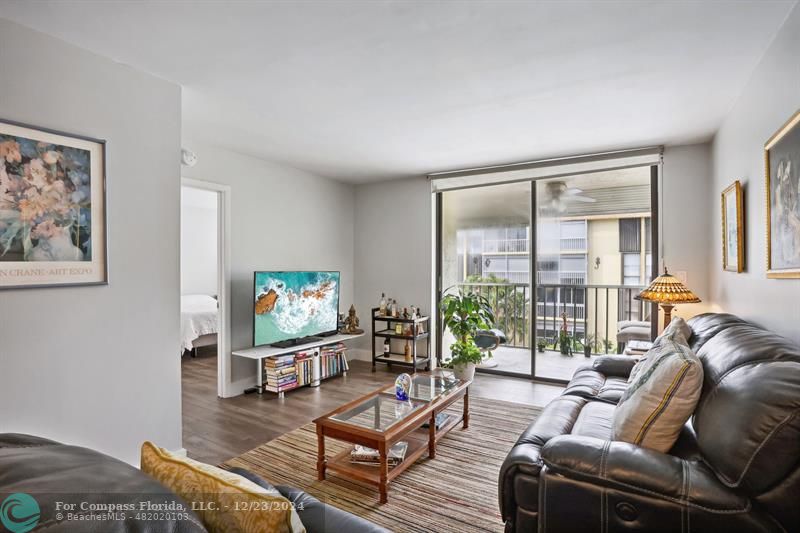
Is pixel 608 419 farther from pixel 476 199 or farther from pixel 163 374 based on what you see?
pixel 476 199

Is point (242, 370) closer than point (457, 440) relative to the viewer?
No

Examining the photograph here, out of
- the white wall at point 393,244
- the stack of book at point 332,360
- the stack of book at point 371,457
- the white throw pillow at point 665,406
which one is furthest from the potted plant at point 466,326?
the white throw pillow at point 665,406

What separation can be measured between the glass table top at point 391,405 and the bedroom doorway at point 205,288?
1955mm

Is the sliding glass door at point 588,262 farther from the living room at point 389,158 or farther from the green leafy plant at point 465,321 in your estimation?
the green leafy plant at point 465,321

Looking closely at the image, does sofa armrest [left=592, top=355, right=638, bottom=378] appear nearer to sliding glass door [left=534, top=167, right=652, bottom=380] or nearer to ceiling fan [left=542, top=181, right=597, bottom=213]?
sliding glass door [left=534, top=167, right=652, bottom=380]

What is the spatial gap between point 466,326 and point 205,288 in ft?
18.2

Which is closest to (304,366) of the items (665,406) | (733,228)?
(665,406)

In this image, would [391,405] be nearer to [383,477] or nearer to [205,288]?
[383,477]

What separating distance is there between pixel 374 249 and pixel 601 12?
401cm

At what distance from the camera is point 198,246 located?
7.57m

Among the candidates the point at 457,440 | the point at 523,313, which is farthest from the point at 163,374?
the point at 523,313

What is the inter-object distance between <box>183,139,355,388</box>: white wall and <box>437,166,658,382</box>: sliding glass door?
1478 millimetres

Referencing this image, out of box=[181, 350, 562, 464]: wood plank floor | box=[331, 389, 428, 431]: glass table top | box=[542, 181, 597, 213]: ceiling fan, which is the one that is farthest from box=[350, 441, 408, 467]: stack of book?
box=[542, 181, 597, 213]: ceiling fan

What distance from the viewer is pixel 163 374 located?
2.47 meters
